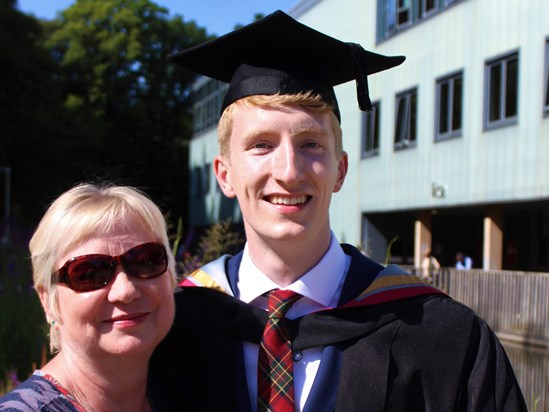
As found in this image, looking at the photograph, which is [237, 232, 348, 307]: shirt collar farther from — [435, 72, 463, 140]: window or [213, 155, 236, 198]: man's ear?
[435, 72, 463, 140]: window

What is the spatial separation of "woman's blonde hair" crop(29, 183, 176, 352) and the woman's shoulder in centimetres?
22

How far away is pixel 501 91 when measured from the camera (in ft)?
47.8

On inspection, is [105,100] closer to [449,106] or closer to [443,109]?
[443,109]

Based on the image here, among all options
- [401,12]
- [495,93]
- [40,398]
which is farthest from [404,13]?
[40,398]

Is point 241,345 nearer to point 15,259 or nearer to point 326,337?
point 326,337

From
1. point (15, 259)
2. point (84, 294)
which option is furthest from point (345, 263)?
point (15, 259)

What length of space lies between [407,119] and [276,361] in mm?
15750

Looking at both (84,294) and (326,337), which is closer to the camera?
(84,294)

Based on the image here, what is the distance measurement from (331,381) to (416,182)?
15.1 meters

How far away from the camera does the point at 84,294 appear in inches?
91.3

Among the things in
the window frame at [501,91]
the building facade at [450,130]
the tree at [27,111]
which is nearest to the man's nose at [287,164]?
the building facade at [450,130]

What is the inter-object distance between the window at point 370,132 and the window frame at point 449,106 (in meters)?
2.52

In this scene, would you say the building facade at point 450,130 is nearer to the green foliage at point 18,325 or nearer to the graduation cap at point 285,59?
the green foliage at point 18,325

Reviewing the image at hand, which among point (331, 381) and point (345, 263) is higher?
point (345, 263)
